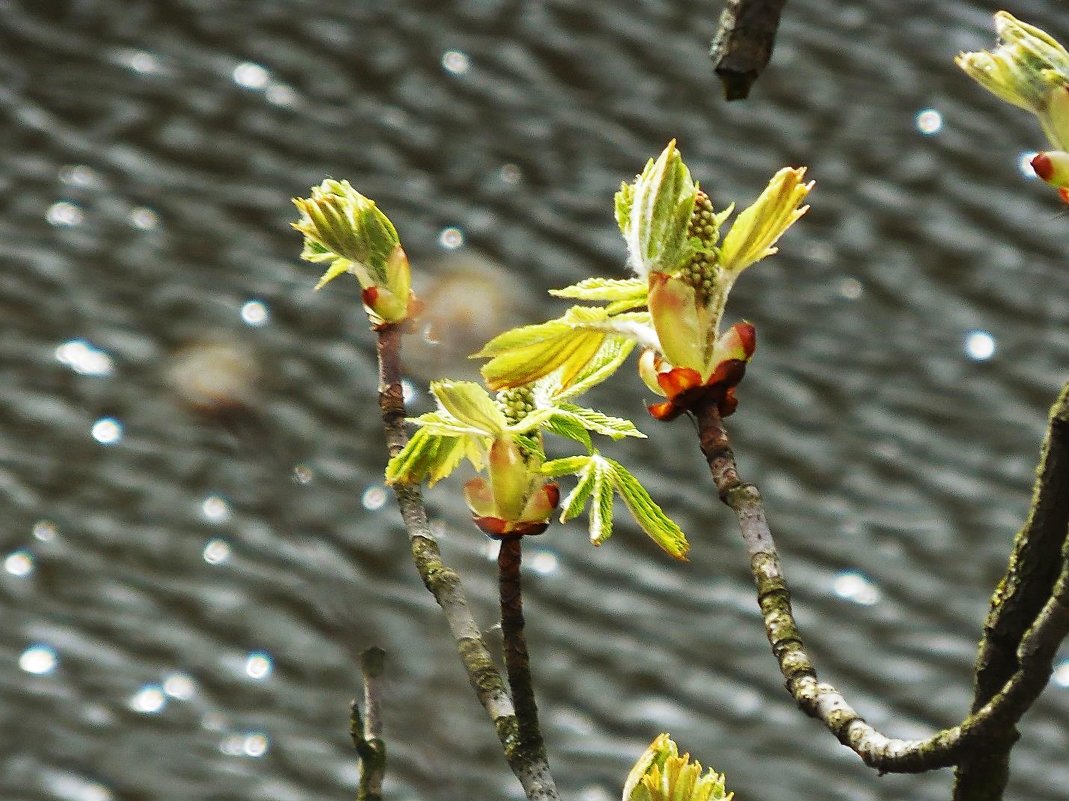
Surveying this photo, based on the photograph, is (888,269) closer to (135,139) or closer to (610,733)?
(610,733)

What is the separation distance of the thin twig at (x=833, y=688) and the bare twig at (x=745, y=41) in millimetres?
205

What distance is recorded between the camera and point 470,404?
68 centimetres

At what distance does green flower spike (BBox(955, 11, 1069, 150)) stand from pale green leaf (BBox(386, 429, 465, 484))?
33 cm

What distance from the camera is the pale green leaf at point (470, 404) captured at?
668 millimetres

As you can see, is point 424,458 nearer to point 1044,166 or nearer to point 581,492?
point 581,492

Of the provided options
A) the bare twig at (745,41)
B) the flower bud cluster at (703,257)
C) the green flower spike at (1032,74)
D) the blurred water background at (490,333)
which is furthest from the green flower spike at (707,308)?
the blurred water background at (490,333)

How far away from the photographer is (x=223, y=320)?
5191 millimetres

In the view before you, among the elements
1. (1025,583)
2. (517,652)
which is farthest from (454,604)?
(1025,583)

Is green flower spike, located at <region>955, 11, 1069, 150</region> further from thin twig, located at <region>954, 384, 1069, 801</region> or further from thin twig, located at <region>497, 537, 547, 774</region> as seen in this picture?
thin twig, located at <region>497, 537, 547, 774</region>

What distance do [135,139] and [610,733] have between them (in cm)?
328

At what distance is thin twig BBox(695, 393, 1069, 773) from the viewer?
0.46m

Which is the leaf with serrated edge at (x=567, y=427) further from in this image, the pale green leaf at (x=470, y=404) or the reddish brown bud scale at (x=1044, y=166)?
the reddish brown bud scale at (x=1044, y=166)

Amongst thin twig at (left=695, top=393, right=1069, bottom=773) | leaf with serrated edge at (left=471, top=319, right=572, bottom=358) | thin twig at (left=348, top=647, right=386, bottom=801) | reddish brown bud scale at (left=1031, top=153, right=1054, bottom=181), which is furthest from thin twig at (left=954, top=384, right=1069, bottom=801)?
thin twig at (left=348, top=647, right=386, bottom=801)

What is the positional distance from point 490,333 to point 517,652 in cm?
272
